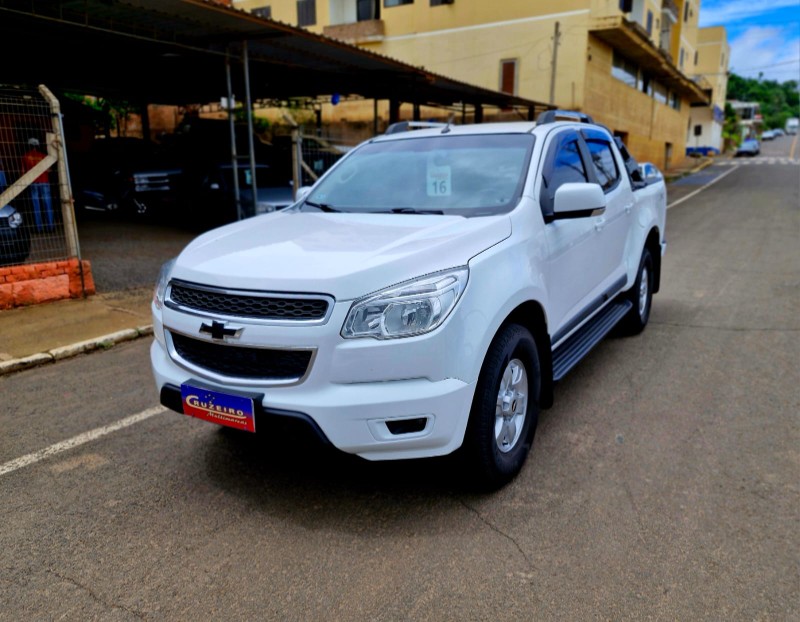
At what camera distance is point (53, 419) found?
14.1ft

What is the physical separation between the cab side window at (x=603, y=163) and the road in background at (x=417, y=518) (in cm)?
158

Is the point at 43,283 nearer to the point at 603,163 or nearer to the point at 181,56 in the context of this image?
the point at 603,163

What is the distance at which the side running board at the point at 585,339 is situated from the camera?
4.00 m

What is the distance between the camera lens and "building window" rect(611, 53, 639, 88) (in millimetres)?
28719

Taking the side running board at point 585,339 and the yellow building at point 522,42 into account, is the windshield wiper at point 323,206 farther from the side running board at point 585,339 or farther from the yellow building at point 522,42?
the yellow building at point 522,42

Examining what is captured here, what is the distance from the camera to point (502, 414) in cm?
323

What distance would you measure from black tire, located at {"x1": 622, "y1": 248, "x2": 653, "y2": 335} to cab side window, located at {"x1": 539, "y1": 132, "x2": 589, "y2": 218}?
4.91ft

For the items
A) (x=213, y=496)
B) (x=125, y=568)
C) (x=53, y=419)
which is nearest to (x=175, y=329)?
(x=213, y=496)

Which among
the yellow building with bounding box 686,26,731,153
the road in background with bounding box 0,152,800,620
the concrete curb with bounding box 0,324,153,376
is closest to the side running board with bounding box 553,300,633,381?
the road in background with bounding box 0,152,800,620

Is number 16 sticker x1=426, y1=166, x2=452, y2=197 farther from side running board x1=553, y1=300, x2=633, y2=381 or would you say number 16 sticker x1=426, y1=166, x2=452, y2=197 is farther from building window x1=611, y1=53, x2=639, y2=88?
building window x1=611, y1=53, x2=639, y2=88

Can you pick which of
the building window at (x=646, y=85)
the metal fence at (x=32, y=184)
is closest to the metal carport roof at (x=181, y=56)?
the metal fence at (x=32, y=184)

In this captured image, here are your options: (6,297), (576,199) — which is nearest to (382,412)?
(576,199)

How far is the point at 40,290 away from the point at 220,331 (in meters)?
5.20

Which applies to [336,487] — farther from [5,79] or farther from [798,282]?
[5,79]
